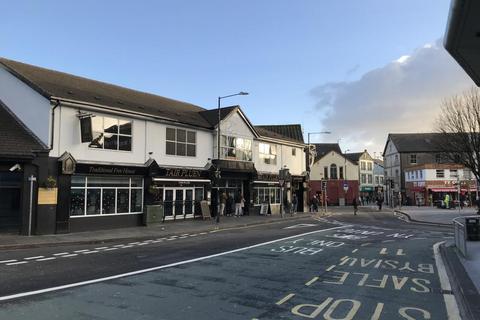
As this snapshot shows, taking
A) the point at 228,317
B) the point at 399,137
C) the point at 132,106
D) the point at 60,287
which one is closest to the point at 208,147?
the point at 132,106

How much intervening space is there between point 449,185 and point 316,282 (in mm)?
65797

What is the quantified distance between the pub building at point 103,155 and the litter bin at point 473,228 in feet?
49.3

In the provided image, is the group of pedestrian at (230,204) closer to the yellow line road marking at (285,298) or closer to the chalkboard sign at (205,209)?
the chalkboard sign at (205,209)

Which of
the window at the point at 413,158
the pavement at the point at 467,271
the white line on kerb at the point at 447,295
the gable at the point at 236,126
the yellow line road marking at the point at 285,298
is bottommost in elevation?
the white line on kerb at the point at 447,295

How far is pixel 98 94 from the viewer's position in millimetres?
25172

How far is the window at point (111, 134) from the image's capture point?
Result: 22.9 meters

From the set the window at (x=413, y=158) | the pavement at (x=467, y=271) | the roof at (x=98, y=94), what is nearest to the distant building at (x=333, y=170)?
the window at (x=413, y=158)

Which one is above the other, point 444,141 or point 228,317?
point 444,141

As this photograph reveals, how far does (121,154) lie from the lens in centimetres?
2409

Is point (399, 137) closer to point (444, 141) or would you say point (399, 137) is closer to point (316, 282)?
point (444, 141)

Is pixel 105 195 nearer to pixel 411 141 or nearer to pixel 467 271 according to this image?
pixel 467 271

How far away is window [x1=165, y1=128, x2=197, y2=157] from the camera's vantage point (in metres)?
27.7

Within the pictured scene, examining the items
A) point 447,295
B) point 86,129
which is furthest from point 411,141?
point 447,295

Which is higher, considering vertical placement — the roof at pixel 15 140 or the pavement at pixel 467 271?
the roof at pixel 15 140
